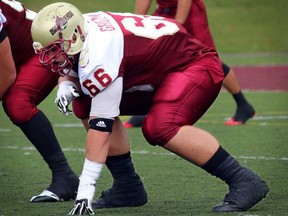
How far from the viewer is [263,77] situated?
50.6 feet

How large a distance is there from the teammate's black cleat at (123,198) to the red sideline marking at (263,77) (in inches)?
313

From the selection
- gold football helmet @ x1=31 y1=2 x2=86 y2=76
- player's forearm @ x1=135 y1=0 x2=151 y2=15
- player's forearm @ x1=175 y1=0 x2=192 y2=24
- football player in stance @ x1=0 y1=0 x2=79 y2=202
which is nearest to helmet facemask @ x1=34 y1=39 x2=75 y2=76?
gold football helmet @ x1=31 y1=2 x2=86 y2=76

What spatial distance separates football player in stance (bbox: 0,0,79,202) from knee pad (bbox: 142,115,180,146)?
2.93 ft

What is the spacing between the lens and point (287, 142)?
8203mm

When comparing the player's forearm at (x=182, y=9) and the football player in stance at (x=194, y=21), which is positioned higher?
the player's forearm at (x=182, y=9)

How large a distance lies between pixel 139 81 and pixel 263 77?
1026 centimetres

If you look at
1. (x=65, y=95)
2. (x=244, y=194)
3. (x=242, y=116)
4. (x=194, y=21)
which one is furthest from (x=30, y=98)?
(x=242, y=116)

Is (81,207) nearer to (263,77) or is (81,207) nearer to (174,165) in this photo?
(174,165)

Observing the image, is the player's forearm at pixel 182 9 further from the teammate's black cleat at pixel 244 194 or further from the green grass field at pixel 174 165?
the teammate's black cleat at pixel 244 194

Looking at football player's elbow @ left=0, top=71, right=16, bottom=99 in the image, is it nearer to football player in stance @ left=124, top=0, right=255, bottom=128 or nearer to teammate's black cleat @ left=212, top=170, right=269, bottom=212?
teammate's black cleat @ left=212, top=170, right=269, bottom=212

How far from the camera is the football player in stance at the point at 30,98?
19.0ft

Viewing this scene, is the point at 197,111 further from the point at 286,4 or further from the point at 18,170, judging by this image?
the point at 286,4

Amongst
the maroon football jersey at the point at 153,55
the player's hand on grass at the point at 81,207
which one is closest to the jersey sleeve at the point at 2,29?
the maroon football jersey at the point at 153,55

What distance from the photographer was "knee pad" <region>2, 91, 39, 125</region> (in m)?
5.74
